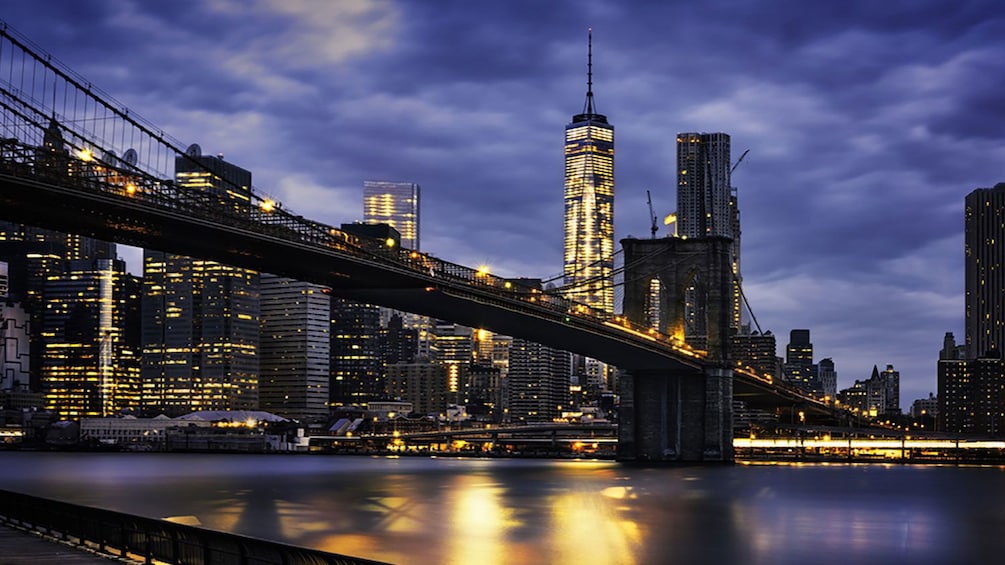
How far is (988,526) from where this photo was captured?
161 ft

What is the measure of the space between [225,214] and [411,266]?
581 inches

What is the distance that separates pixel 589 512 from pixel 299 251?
1806cm

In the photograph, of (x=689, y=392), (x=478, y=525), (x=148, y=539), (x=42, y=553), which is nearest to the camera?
(x=148, y=539)

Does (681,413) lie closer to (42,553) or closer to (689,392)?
(689,392)

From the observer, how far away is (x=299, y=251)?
191 ft

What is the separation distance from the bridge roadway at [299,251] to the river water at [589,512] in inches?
351

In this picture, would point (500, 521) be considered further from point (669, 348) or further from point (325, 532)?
point (669, 348)

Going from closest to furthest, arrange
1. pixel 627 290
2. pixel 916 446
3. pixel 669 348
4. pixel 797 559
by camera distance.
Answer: pixel 797 559
pixel 669 348
pixel 627 290
pixel 916 446

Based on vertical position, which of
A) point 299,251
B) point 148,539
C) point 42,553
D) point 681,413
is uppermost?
point 299,251

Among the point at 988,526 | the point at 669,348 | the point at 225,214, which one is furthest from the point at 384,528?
the point at 669,348

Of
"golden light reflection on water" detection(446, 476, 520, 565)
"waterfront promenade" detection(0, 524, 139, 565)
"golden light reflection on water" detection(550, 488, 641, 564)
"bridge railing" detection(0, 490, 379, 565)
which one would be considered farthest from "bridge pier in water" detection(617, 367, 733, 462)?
"waterfront promenade" detection(0, 524, 139, 565)

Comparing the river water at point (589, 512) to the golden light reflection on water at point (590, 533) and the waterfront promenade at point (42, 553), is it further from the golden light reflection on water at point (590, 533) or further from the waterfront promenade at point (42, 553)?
the waterfront promenade at point (42, 553)

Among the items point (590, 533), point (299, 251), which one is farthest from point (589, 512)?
point (299, 251)

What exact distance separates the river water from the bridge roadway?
29.3 feet
